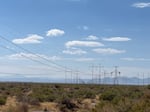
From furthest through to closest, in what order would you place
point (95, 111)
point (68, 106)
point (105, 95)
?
point (105, 95) → point (68, 106) → point (95, 111)

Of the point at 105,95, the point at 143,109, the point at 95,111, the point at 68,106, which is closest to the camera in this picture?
the point at 143,109

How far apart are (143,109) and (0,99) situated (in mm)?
28016

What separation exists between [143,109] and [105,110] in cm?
292

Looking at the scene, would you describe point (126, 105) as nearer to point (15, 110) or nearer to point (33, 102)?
point (15, 110)

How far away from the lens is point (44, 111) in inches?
1719

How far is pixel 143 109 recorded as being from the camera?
29.7 meters

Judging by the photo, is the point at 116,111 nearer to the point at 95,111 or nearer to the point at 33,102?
the point at 95,111

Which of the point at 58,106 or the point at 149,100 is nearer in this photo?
the point at 149,100

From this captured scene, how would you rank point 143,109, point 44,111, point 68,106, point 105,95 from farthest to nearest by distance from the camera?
point 105,95, point 68,106, point 44,111, point 143,109

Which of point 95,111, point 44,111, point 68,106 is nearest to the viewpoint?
point 95,111

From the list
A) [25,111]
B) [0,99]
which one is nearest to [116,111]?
[25,111]

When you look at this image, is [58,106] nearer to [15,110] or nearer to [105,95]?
[105,95]

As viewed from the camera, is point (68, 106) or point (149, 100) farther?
point (68, 106)

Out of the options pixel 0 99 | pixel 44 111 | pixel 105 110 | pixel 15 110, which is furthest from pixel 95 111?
pixel 0 99
